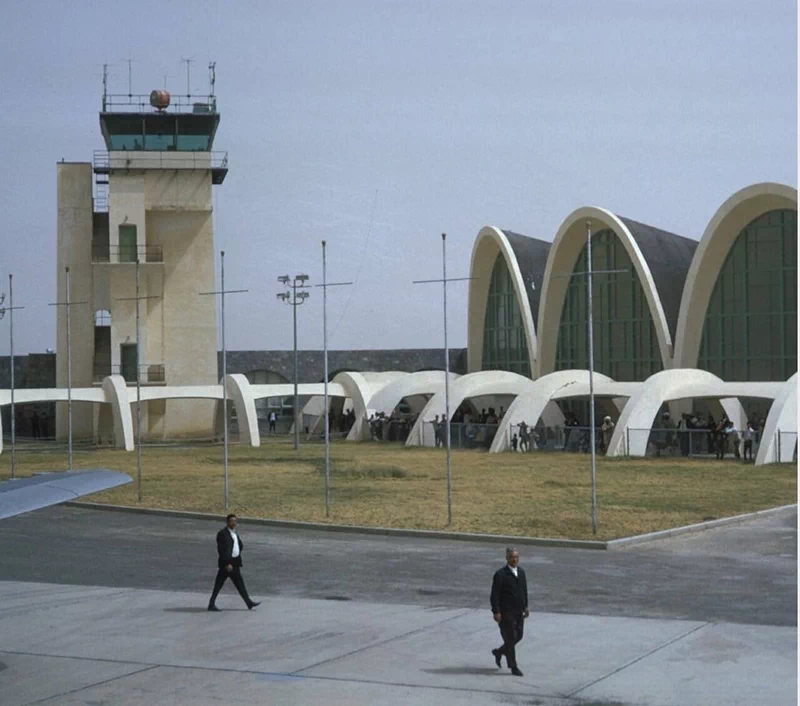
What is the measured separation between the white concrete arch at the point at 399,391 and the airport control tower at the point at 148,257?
7.71m

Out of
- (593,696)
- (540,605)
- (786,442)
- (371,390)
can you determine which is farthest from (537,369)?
(593,696)

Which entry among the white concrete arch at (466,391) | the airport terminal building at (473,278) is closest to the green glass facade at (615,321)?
the airport terminal building at (473,278)

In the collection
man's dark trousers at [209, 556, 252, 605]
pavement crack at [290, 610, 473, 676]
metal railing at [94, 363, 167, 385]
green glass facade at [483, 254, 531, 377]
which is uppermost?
green glass facade at [483, 254, 531, 377]

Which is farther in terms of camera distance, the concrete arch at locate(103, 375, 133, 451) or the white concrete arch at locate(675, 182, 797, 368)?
the concrete arch at locate(103, 375, 133, 451)

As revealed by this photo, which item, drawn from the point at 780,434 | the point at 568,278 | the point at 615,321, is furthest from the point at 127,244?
the point at 780,434

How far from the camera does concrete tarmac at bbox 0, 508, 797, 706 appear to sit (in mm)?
12383

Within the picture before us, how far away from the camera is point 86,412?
60.1 meters

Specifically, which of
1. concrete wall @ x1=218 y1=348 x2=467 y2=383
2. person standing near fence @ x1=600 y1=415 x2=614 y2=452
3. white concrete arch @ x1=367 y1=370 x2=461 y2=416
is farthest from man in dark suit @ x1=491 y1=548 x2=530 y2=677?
concrete wall @ x1=218 y1=348 x2=467 y2=383

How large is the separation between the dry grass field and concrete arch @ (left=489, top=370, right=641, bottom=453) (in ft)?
4.73

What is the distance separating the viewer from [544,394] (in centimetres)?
4912

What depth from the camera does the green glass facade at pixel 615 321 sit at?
2258 inches

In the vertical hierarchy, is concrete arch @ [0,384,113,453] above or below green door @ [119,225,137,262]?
below

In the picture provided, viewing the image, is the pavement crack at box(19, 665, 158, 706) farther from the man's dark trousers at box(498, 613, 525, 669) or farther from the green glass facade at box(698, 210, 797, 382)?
the green glass facade at box(698, 210, 797, 382)

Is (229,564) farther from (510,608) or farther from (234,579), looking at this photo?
(510,608)
